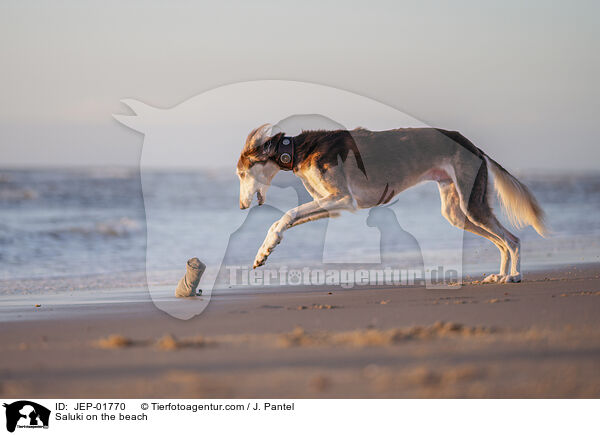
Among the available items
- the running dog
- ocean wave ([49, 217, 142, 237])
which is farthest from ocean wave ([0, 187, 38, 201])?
the running dog

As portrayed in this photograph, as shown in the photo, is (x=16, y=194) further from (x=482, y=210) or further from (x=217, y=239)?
(x=482, y=210)

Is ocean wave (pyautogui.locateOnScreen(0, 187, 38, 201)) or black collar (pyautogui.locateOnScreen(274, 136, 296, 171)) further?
ocean wave (pyautogui.locateOnScreen(0, 187, 38, 201))

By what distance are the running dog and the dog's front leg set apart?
0.5 inches

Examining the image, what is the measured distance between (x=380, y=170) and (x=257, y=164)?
3.88 feet

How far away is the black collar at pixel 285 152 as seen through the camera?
21.5 ft

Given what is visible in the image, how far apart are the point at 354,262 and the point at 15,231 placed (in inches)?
256

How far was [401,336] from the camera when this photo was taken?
437 centimetres

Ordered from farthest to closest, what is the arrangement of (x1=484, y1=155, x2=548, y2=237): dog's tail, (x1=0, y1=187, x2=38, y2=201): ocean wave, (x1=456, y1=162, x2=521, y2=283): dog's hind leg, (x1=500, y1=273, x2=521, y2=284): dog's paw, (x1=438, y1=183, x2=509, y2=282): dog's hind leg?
(x1=0, y1=187, x2=38, y2=201): ocean wave < (x1=484, y1=155, x2=548, y2=237): dog's tail < (x1=438, y1=183, x2=509, y2=282): dog's hind leg < (x1=456, y1=162, x2=521, y2=283): dog's hind leg < (x1=500, y1=273, x2=521, y2=284): dog's paw

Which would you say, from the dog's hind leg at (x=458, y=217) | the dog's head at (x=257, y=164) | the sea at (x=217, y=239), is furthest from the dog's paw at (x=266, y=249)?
the dog's hind leg at (x=458, y=217)

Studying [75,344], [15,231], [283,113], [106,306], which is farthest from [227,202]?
[75,344]

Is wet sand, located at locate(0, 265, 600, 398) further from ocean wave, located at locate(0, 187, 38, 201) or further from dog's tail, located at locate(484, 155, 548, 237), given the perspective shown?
ocean wave, located at locate(0, 187, 38, 201)

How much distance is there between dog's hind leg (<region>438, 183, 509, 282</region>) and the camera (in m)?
7.01
